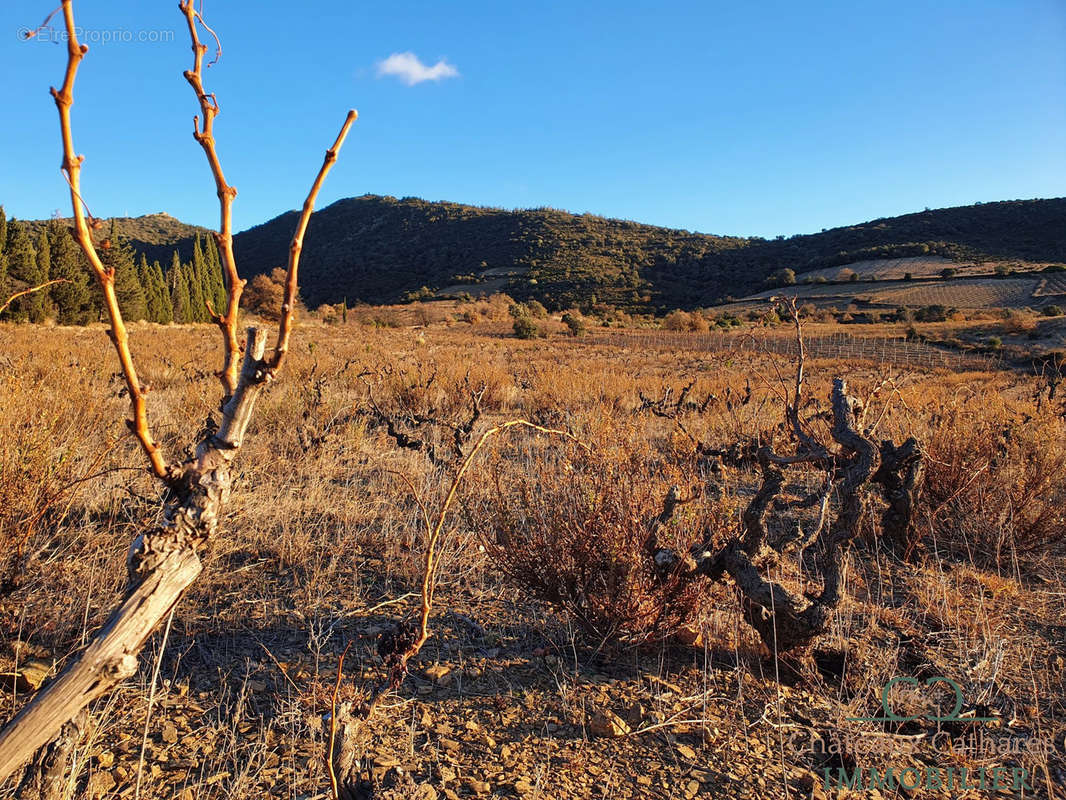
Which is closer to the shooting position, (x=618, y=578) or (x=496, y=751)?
(x=496, y=751)

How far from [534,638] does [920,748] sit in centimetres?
147

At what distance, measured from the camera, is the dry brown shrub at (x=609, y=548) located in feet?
7.64

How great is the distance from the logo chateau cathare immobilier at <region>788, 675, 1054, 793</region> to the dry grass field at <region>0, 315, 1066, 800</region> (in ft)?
0.05

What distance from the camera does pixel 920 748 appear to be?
1908 millimetres

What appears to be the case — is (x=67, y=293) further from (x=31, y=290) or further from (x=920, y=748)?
(x=920, y=748)

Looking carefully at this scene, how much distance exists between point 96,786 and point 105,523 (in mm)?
2115

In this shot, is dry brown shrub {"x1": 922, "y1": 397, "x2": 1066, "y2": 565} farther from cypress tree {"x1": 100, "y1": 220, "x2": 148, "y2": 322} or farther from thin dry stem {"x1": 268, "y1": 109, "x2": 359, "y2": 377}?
cypress tree {"x1": 100, "y1": 220, "x2": 148, "y2": 322}

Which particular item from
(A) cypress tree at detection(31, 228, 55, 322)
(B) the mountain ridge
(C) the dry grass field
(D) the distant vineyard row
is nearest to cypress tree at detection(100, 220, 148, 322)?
(A) cypress tree at detection(31, 228, 55, 322)

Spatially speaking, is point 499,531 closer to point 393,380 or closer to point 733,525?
point 733,525

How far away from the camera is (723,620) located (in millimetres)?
2514

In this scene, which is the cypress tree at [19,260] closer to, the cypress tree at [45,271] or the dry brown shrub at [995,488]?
the cypress tree at [45,271]

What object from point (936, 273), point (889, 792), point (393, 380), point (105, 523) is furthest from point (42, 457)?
point (936, 273)

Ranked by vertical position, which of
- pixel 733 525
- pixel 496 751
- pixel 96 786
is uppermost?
pixel 733 525

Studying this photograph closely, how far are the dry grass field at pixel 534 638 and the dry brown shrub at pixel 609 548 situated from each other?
0.01 meters
